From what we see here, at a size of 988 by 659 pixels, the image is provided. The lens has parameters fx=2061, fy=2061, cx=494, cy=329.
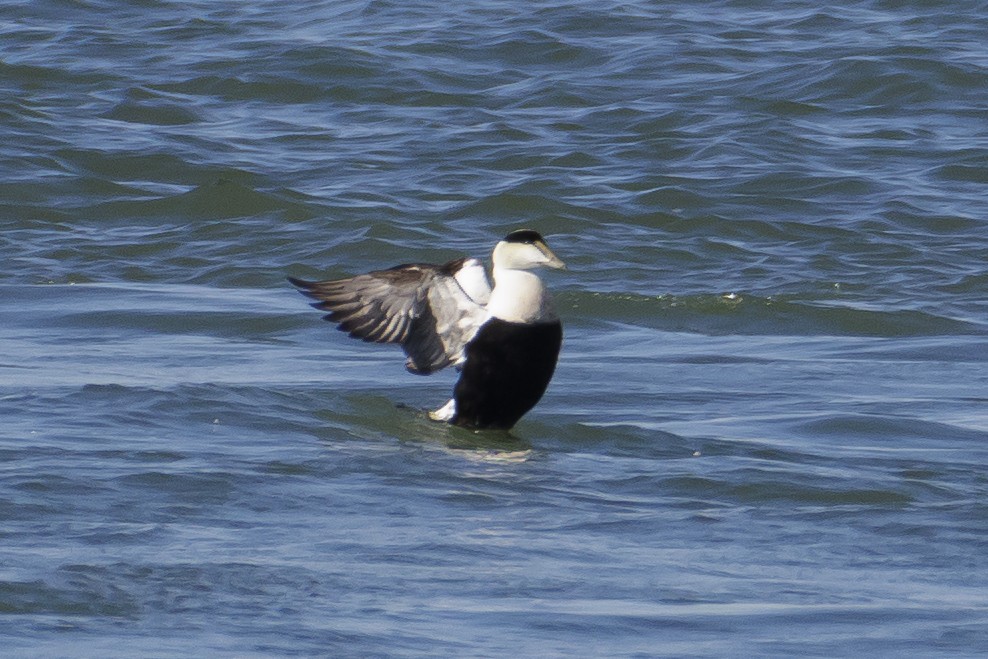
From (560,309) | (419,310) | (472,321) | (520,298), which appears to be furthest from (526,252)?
(560,309)

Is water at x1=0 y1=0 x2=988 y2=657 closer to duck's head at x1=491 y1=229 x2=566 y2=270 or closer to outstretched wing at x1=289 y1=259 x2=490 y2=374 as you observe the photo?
outstretched wing at x1=289 y1=259 x2=490 y2=374

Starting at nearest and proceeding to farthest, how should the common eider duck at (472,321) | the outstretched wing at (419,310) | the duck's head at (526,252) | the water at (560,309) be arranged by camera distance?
the water at (560,309) < the duck's head at (526,252) < the common eider duck at (472,321) < the outstretched wing at (419,310)

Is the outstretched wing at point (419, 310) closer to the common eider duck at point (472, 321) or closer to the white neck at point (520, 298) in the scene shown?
the common eider duck at point (472, 321)

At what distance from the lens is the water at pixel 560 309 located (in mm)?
5090

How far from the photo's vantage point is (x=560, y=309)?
10180mm

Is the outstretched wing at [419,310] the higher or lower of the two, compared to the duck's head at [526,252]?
lower

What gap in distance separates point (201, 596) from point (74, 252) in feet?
22.7

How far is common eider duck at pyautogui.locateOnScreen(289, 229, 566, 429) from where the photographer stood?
7.35m

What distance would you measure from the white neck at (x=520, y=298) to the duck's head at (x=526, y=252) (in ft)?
0.25

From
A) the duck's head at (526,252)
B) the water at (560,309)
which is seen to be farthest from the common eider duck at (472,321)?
the water at (560,309)

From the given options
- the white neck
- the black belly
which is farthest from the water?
the white neck

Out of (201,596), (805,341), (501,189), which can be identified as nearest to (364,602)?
(201,596)

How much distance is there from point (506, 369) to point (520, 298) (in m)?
0.26

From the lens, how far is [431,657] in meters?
4.62
